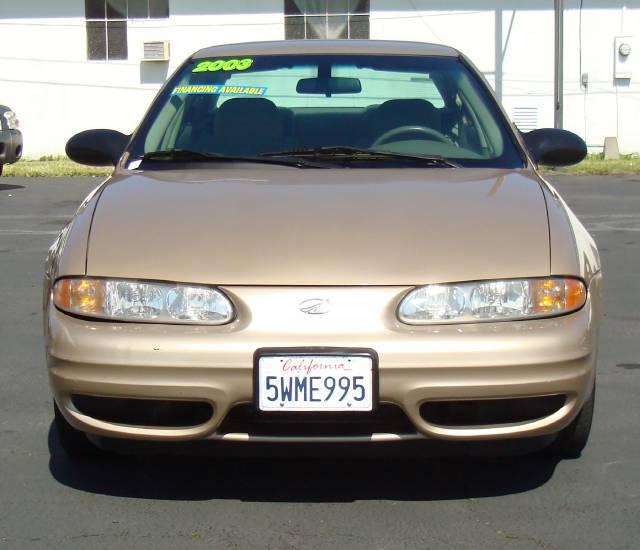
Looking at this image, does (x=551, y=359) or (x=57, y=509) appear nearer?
(x=551, y=359)

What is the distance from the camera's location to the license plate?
10.8 ft

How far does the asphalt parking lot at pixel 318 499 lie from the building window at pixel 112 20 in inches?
655

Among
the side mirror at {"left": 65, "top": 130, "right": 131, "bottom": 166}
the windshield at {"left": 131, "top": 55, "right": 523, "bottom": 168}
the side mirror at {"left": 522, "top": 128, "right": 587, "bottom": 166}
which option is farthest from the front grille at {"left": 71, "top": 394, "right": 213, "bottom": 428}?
the side mirror at {"left": 522, "top": 128, "right": 587, "bottom": 166}

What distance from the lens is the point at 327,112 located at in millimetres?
5039

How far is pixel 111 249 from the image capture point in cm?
356

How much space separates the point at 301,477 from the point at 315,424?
1.83ft

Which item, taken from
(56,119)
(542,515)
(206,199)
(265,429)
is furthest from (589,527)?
(56,119)

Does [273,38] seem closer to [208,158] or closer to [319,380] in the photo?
[208,158]

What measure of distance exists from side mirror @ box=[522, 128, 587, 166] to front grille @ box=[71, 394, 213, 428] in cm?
199

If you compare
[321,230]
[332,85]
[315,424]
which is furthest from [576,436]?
[332,85]

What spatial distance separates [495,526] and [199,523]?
0.88 metres

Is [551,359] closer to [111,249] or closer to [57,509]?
[111,249]

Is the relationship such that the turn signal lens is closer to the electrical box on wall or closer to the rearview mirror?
the rearview mirror

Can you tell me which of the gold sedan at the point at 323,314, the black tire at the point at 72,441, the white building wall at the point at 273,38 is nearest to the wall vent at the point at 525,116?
the white building wall at the point at 273,38
